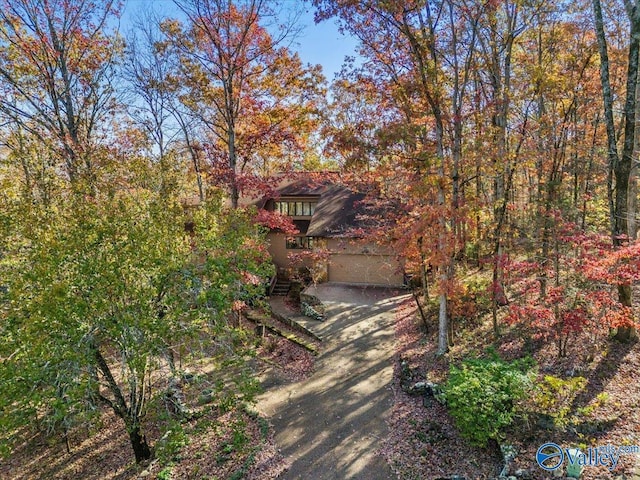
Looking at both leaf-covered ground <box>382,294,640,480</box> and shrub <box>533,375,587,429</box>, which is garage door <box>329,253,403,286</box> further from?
shrub <box>533,375,587,429</box>

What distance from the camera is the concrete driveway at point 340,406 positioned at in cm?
741

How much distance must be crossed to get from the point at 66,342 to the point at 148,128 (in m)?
18.9

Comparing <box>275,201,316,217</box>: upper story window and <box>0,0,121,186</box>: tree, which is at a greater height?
<box>0,0,121,186</box>: tree

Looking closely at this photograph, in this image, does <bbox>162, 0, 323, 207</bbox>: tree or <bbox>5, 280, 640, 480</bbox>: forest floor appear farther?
<bbox>162, 0, 323, 207</bbox>: tree

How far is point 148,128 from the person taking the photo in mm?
21172

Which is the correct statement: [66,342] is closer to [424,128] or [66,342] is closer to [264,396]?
[264,396]

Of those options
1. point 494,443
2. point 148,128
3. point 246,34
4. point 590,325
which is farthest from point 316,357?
point 148,128

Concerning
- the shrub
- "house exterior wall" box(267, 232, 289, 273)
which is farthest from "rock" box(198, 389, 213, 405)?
"house exterior wall" box(267, 232, 289, 273)

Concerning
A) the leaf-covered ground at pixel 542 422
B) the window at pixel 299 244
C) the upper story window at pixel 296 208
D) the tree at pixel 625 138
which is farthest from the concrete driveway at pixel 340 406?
the upper story window at pixel 296 208

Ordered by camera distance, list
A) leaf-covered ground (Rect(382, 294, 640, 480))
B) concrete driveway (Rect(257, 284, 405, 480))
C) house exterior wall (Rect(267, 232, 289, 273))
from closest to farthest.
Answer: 1. leaf-covered ground (Rect(382, 294, 640, 480))
2. concrete driveway (Rect(257, 284, 405, 480))
3. house exterior wall (Rect(267, 232, 289, 273))

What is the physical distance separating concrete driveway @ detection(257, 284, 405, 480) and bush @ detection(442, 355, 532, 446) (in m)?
1.92

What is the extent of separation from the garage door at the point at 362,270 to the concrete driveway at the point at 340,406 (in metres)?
4.87

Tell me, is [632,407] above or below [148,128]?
below

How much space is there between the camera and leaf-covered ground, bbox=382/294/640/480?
6273mm
